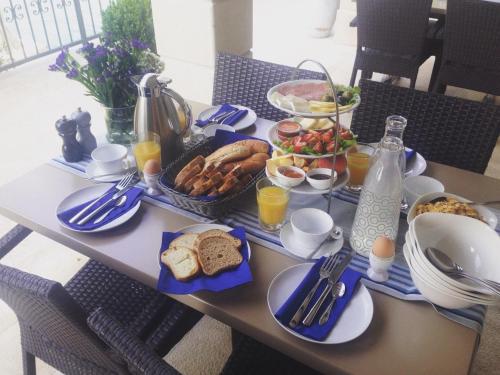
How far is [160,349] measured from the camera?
3.64 ft

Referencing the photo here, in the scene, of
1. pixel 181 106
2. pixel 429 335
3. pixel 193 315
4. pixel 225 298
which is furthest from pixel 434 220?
pixel 181 106

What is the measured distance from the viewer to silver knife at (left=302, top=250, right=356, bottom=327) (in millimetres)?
830

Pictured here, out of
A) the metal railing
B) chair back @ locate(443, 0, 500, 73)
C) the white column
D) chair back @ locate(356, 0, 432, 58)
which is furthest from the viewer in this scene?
the metal railing

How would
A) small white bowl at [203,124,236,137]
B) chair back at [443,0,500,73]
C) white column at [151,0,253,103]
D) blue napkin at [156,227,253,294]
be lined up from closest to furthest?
blue napkin at [156,227,253,294], small white bowl at [203,124,236,137], chair back at [443,0,500,73], white column at [151,0,253,103]

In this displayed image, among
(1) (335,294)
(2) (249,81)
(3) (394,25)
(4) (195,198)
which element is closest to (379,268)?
(1) (335,294)

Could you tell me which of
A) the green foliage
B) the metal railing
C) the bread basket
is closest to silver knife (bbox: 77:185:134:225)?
the bread basket

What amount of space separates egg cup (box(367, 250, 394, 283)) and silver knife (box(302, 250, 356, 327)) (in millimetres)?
57

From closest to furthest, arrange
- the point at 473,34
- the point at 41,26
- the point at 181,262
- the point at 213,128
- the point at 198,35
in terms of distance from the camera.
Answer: the point at 181,262 → the point at 213,128 → the point at 473,34 → the point at 198,35 → the point at 41,26

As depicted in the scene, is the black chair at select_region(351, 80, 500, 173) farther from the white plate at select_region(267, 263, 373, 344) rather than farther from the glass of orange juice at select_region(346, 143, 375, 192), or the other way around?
the white plate at select_region(267, 263, 373, 344)

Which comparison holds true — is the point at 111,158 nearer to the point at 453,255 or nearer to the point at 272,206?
the point at 272,206

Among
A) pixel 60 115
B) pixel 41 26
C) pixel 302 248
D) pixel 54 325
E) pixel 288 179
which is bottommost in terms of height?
pixel 60 115

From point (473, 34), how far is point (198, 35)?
182 centimetres

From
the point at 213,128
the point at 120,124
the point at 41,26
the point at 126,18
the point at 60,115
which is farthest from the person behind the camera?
the point at 41,26

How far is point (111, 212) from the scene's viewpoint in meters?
1.13
